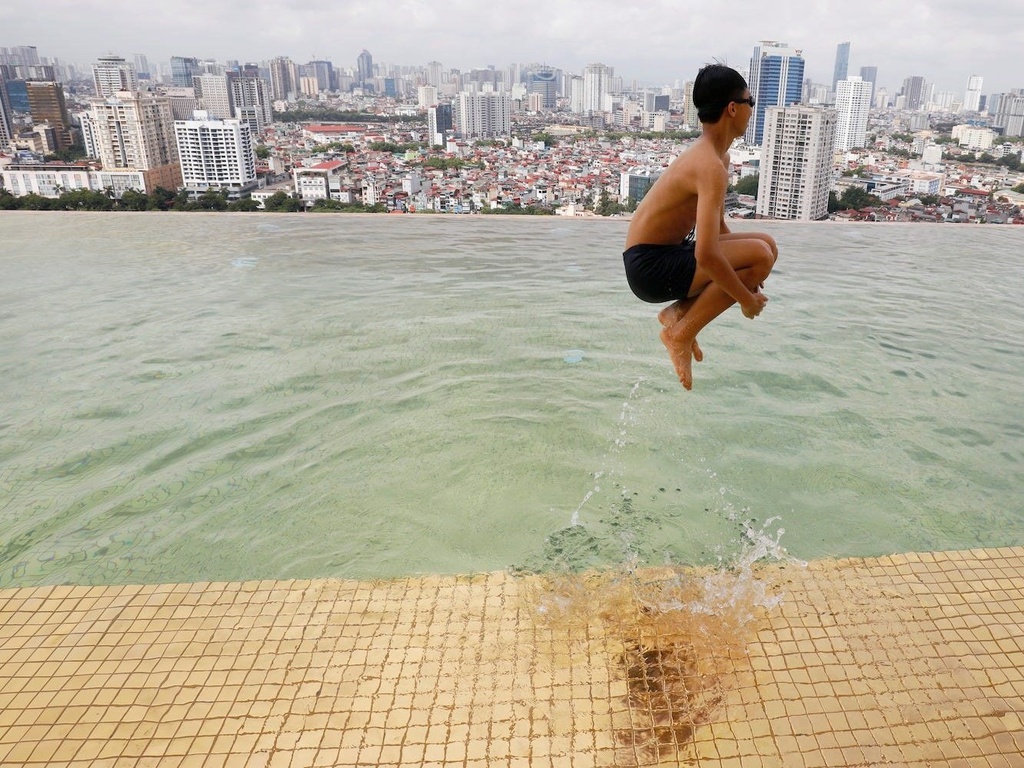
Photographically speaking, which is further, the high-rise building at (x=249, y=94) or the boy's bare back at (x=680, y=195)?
the high-rise building at (x=249, y=94)

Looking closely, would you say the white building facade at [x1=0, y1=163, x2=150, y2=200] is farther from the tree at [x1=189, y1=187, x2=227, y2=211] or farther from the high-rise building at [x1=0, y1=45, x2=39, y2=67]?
the high-rise building at [x1=0, y1=45, x2=39, y2=67]

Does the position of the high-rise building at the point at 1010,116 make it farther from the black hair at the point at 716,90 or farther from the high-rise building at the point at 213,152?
the black hair at the point at 716,90

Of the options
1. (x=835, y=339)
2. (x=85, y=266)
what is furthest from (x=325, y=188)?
(x=835, y=339)

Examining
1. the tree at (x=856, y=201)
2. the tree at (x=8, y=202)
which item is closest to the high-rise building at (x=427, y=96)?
the tree at (x=856, y=201)

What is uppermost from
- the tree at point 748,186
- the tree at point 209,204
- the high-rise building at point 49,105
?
the high-rise building at point 49,105

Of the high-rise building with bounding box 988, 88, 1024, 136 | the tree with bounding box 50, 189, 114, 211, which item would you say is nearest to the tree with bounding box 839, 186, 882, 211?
the tree with bounding box 50, 189, 114, 211

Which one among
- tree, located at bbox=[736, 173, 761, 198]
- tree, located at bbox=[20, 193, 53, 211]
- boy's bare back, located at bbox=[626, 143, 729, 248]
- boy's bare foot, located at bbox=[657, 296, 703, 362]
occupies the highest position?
boy's bare back, located at bbox=[626, 143, 729, 248]

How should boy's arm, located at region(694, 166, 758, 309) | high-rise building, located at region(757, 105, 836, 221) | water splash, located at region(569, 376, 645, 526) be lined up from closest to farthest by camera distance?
boy's arm, located at region(694, 166, 758, 309) < water splash, located at region(569, 376, 645, 526) < high-rise building, located at region(757, 105, 836, 221)
